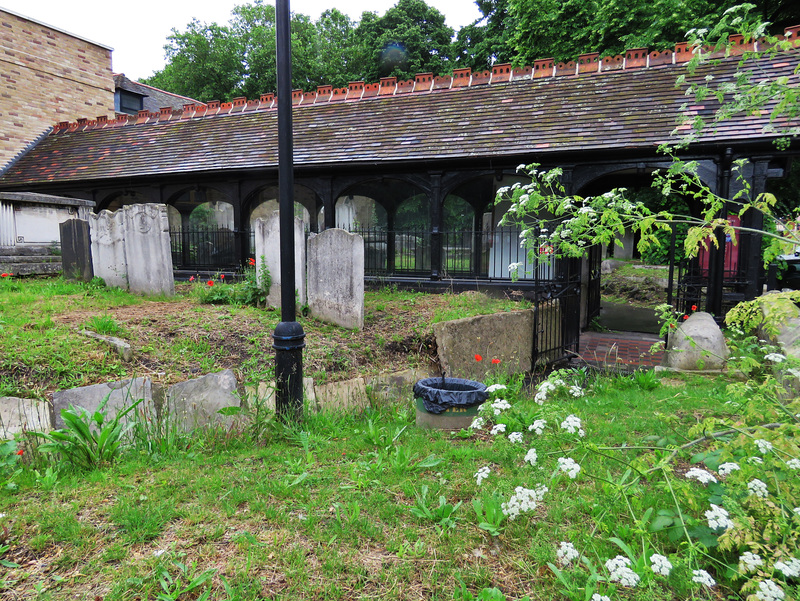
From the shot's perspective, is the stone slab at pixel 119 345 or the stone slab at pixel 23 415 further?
the stone slab at pixel 119 345

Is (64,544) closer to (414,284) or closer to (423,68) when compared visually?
(414,284)

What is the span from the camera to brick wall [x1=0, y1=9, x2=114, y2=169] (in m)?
17.0

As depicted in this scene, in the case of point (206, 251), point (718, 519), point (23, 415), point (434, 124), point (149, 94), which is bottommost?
point (23, 415)

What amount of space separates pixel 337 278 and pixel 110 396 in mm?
3177

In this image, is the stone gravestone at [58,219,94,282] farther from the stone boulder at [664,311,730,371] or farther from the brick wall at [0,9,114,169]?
the brick wall at [0,9,114,169]

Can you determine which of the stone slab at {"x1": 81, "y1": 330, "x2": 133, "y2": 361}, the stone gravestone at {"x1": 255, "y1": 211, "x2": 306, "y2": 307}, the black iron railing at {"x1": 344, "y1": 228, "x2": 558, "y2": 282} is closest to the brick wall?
the black iron railing at {"x1": 344, "y1": 228, "x2": 558, "y2": 282}

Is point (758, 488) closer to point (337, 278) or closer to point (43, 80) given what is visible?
point (337, 278)

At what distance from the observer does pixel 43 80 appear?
18.1 metres

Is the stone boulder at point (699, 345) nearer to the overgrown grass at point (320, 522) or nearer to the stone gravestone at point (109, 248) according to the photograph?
the overgrown grass at point (320, 522)

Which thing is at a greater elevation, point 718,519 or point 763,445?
point 763,445

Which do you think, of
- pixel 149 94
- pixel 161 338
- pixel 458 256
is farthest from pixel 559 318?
pixel 149 94

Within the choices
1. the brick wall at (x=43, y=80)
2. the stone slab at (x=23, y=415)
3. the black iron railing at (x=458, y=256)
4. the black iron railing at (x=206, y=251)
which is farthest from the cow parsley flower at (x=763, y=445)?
the brick wall at (x=43, y=80)

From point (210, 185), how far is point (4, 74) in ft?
36.7

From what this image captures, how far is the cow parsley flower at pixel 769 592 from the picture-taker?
60.7 inches
